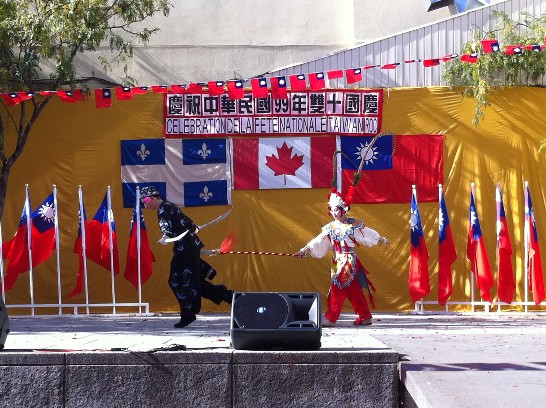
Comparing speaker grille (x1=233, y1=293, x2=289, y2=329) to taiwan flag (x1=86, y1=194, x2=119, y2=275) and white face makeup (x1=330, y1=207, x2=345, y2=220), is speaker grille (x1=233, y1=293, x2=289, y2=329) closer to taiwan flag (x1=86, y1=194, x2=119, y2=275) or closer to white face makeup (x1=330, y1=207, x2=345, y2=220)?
white face makeup (x1=330, y1=207, x2=345, y2=220)

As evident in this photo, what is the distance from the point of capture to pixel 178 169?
42.9ft

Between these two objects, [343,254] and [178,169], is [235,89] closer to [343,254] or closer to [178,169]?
[178,169]

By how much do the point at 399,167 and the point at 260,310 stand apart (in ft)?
19.8

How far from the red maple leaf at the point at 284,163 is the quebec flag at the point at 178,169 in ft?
1.92

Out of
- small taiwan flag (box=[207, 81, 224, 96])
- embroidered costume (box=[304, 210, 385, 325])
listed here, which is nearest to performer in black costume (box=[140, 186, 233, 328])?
embroidered costume (box=[304, 210, 385, 325])

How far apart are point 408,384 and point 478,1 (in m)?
10.6

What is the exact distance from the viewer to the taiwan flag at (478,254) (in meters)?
12.5

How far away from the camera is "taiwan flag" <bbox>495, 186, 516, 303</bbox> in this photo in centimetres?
1251

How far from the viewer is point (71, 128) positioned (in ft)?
43.0

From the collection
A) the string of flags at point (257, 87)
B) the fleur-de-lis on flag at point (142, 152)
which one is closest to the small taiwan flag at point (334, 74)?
the string of flags at point (257, 87)

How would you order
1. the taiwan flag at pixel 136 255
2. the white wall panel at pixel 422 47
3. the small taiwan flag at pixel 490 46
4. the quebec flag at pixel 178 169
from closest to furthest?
1. the small taiwan flag at pixel 490 46
2. the taiwan flag at pixel 136 255
3. the quebec flag at pixel 178 169
4. the white wall panel at pixel 422 47

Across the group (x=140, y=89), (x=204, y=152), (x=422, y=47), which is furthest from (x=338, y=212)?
(x=422, y=47)

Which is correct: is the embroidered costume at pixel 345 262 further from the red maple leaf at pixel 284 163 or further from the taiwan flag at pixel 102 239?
the taiwan flag at pixel 102 239

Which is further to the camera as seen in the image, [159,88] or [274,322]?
[159,88]
